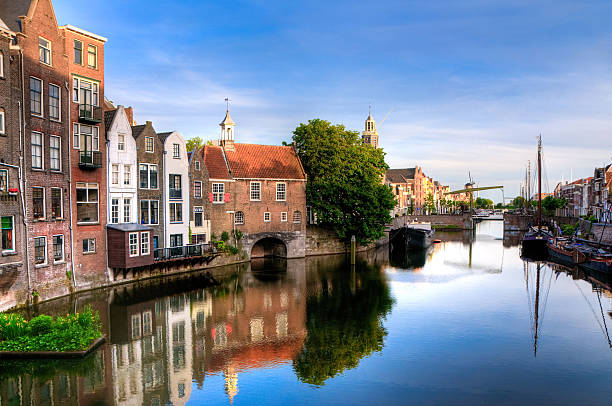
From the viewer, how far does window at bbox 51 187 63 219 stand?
109 ft

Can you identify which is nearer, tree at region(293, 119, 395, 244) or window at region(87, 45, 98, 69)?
window at region(87, 45, 98, 69)

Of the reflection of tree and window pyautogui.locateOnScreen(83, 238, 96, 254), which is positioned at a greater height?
window pyautogui.locateOnScreen(83, 238, 96, 254)

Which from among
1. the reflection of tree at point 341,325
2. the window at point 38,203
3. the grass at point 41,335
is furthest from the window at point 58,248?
the reflection of tree at point 341,325

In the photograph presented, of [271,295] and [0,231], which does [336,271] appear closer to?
[271,295]

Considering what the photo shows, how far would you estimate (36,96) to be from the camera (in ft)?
104

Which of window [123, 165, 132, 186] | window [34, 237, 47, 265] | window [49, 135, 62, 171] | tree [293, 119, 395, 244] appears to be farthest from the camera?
tree [293, 119, 395, 244]

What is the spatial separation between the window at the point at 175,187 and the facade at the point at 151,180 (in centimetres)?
119

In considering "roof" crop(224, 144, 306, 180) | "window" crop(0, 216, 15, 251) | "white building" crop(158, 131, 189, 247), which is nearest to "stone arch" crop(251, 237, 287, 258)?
"roof" crop(224, 144, 306, 180)

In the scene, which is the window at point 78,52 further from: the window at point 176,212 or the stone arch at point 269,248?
the stone arch at point 269,248

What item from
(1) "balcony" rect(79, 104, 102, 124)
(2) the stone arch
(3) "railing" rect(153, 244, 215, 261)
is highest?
(1) "balcony" rect(79, 104, 102, 124)

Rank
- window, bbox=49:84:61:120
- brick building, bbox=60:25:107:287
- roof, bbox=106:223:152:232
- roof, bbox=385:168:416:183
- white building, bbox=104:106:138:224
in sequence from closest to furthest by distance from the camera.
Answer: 1. window, bbox=49:84:61:120
2. brick building, bbox=60:25:107:287
3. roof, bbox=106:223:152:232
4. white building, bbox=104:106:138:224
5. roof, bbox=385:168:416:183

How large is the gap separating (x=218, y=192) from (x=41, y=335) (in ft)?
103

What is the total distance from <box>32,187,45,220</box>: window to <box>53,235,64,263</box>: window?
2071 millimetres

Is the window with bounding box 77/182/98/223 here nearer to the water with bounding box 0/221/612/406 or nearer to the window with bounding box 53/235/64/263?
the window with bounding box 53/235/64/263
